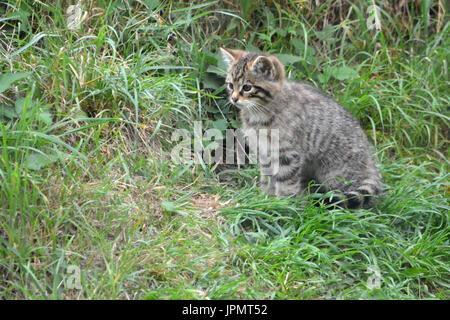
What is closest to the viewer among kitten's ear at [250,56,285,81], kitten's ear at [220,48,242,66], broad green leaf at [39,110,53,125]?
broad green leaf at [39,110,53,125]

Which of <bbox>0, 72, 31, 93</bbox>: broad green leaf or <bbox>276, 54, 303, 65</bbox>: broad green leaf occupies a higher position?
<bbox>0, 72, 31, 93</bbox>: broad green leaf

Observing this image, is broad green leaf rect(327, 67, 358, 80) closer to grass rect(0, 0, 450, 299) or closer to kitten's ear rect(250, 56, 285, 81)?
grass rect(0, 0, 450, 299)

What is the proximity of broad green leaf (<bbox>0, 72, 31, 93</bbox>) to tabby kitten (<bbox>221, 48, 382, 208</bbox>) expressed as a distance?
1.75 meters

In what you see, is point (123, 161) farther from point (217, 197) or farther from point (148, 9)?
point (148, 9)

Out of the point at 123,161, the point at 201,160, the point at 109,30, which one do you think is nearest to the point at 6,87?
the point at 123,161

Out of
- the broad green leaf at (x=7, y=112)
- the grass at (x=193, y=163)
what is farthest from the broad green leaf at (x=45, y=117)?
the broad green leaf at (x=7, y=112)

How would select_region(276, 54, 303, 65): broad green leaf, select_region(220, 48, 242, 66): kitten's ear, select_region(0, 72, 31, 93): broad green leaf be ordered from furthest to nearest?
1. select_region(276, 54, 303, 65): broad green leaf
2. select_region(220, 48, 242, 66): kitten's ear
3. select_region(0, 72, 31, 93): broad green leaf

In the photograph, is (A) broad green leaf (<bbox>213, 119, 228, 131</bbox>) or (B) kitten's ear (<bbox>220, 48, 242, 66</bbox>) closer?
(B) kitten's ear (<bbox>220, 48, 242, 66</bbox>)

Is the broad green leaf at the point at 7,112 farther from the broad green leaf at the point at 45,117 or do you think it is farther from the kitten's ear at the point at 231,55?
the kitten's ear at the point at 231,55

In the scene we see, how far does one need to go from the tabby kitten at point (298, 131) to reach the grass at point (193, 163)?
0.25 m

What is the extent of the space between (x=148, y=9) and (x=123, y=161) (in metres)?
1.83

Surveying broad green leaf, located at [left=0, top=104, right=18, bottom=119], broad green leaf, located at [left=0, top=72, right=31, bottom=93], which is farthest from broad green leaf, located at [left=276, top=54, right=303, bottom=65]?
broad green leaf, located at [left=0, top=104, right=18, bottom=119]

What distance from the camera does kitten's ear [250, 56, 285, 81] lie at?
4.61m
